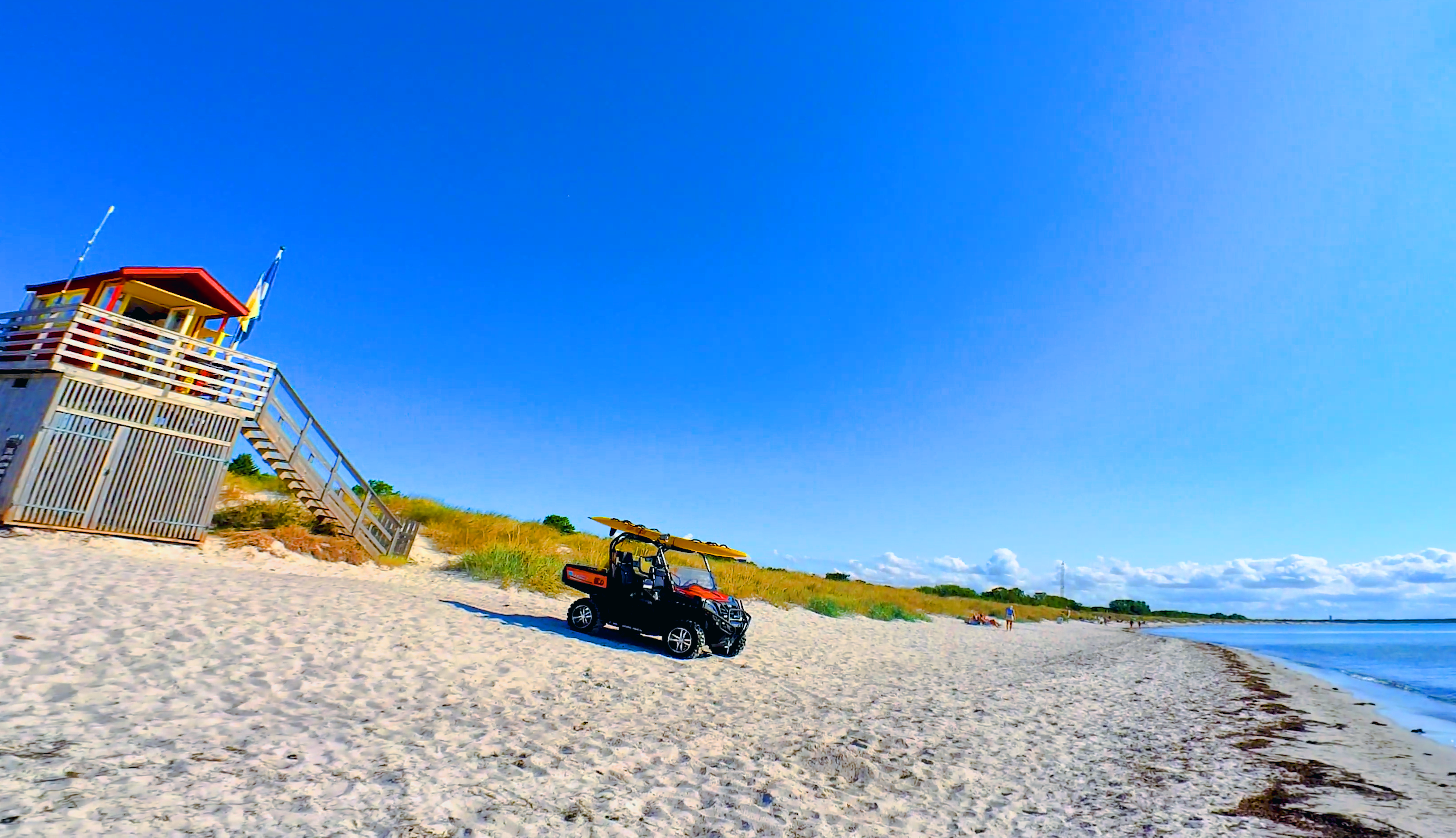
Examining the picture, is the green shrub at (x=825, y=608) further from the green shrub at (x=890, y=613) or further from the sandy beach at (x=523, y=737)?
the sandy beach at (x=523, y=737)

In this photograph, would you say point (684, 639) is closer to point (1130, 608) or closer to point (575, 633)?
point (575, 633)

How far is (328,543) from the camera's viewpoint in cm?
1652

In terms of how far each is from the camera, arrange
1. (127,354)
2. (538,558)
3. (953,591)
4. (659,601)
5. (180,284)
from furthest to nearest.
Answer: (953,591)
(538,558)
(180,284)
(127,354)
(659,601)

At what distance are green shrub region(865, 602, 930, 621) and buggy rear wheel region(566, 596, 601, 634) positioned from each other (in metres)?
19.7

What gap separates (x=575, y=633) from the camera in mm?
12977

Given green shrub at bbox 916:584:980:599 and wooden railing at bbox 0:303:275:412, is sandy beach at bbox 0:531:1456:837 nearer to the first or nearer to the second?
wooden railing at bbox 0:303:275:412

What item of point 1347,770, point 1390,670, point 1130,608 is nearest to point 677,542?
point 1347,770

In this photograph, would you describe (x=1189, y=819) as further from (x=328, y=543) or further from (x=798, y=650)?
(x=328, y=543)

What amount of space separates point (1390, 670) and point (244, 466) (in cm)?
4907

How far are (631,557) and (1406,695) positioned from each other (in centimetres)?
2344

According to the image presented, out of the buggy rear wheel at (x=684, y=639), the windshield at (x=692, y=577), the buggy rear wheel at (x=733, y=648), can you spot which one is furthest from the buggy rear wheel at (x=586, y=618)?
the buggy rear wheel at (x=733, y=648)

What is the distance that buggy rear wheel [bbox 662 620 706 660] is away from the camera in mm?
12266

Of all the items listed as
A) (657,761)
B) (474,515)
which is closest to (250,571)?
(474,515)

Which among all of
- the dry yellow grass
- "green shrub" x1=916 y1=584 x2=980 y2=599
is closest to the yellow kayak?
the dry yellow grass
